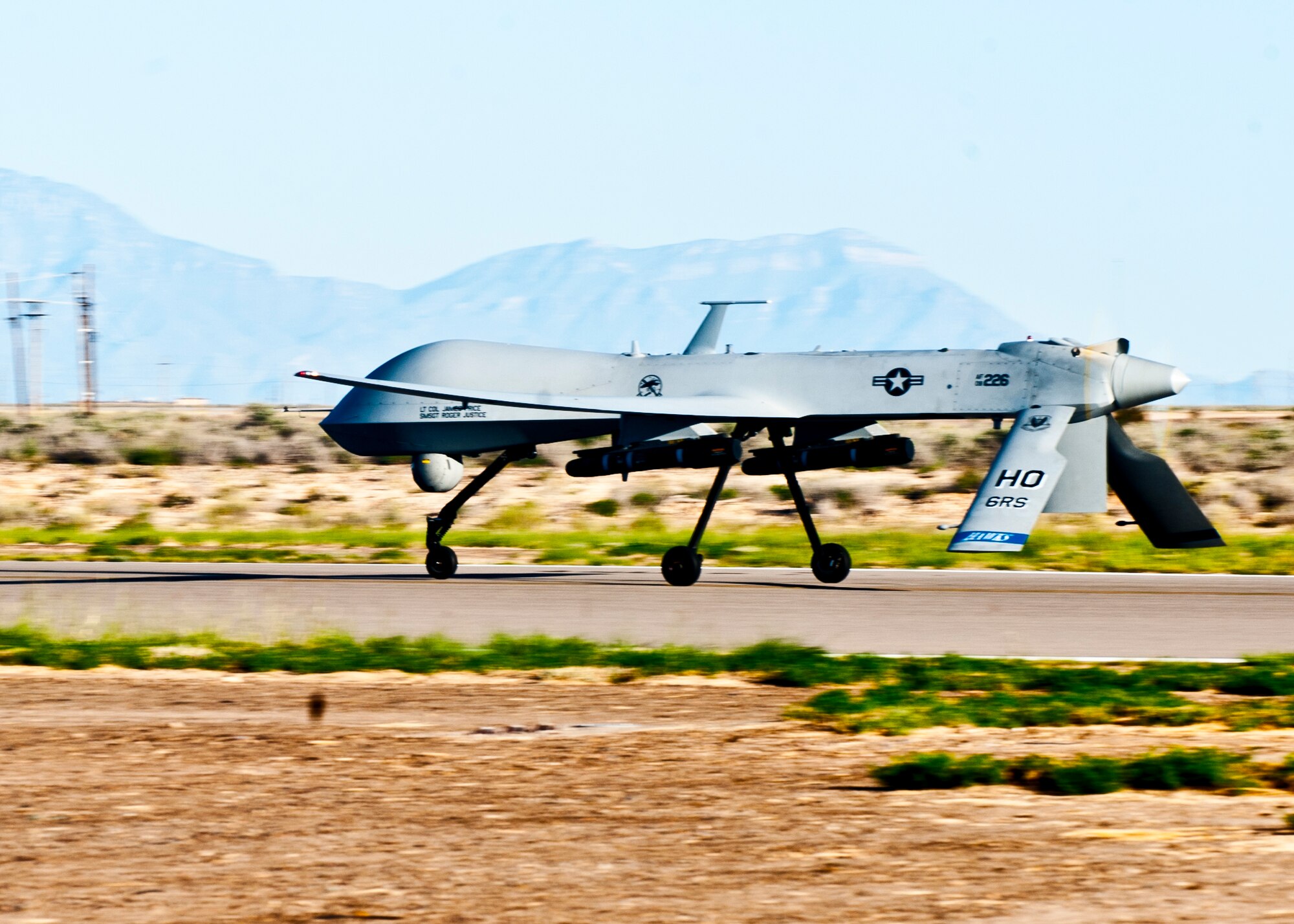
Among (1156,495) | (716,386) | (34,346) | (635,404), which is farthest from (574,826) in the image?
(34,346)

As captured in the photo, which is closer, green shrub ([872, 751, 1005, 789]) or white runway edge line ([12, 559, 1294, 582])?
green shrub ([872, 751, 1005, 789])

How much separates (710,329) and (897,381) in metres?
3.96

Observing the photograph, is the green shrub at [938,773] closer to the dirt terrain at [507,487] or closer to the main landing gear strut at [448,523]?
the main landing gear strut at [448,523]

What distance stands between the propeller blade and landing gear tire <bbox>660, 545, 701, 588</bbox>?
19.5 feet

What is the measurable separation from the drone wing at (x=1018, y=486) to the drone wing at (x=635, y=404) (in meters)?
3.18

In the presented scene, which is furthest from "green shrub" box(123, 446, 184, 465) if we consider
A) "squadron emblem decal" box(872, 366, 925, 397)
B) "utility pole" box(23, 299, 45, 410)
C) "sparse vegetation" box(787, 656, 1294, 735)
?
"utility pole" box(23, 299, 45, 410)

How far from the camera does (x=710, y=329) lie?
24781 mm

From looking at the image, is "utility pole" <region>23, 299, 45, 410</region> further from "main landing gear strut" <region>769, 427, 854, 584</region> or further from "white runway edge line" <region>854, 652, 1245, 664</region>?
"white runway edge line" <region>854, 652, 1245, 664</region>

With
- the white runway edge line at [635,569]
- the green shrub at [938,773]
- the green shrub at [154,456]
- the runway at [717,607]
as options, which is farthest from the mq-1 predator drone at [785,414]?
the green shrub at [154,456]

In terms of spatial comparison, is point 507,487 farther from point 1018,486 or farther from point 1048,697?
point 1048,697

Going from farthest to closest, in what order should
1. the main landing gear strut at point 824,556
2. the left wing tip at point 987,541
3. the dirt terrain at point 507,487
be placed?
the dirt terrain at point 507,487
the main landing gear strut at point 824,556
the left wing tip at point 987,541

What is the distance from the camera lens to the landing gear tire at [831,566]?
2309 centimetres

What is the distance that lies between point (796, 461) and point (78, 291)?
7667 centimetres

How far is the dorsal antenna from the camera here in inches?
965
